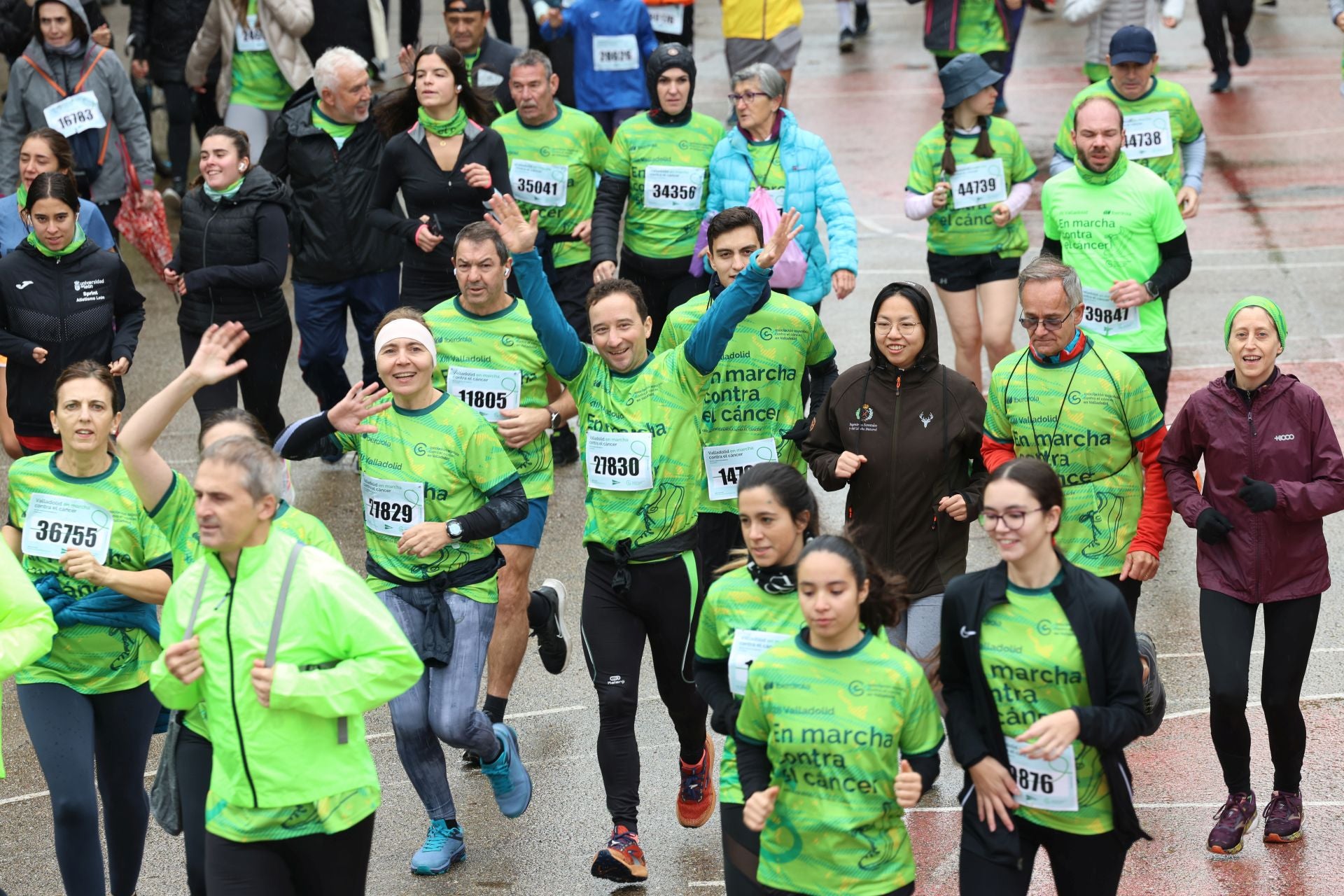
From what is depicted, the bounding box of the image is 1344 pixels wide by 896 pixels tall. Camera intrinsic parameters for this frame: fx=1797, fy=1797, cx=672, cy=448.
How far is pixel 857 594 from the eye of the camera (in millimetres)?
4957

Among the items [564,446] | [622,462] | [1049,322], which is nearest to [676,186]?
[564,446]

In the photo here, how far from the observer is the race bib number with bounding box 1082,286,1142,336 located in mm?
8266

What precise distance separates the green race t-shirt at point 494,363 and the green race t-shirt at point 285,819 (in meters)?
→ 2.67

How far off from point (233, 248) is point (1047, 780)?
5791 mm

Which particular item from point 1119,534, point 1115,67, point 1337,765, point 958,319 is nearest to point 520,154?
point 958,319

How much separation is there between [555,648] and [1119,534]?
2.47 meters

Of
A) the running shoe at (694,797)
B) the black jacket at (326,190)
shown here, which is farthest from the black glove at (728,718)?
the black jacket at (326,190)

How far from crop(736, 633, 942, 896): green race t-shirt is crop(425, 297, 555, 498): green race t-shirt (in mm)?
2695

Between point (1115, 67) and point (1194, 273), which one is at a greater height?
point (1115, 67)

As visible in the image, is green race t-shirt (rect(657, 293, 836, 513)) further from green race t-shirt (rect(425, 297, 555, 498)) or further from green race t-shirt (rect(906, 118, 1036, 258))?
green race t-shirt (rect(906, 118, 1036, 258))

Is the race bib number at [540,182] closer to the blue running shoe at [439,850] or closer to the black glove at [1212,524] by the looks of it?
the blue running shoe at [439,850]

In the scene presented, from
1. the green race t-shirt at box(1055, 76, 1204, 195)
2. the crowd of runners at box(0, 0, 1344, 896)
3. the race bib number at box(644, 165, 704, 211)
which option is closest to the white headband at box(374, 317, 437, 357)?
the crowd of runners at box(0, 0, 1344, 896)

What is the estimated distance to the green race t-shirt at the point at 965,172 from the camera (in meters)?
9.62

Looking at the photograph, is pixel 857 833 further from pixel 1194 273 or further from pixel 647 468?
pixel 1194 273
